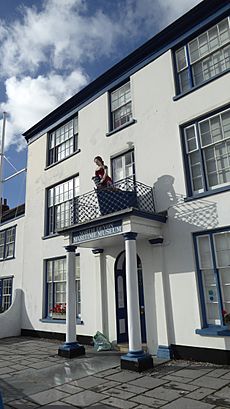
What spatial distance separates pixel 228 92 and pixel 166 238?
165 inches

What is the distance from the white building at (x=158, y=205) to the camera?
8094 mm

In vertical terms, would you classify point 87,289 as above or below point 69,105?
below

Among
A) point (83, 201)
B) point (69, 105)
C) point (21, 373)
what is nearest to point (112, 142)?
point (83, 201)

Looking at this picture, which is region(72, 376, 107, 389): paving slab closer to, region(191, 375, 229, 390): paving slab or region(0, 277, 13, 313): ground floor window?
region(191, 375, 229, 390): paving slab

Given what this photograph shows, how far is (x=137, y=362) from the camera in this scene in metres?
7.24

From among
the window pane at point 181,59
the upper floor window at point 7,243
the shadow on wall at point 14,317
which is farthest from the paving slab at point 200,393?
the upper floor window at point 7,243

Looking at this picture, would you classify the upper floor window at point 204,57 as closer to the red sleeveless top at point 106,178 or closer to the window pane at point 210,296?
the red sleeveless top at point 106,178

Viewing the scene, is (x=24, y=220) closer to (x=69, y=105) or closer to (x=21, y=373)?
(x=69, y=105)

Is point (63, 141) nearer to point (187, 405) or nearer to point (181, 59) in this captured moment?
point (181, 59)

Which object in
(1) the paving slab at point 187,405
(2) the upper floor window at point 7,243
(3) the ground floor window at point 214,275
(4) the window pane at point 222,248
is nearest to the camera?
(1) the paving slab at point 187,405

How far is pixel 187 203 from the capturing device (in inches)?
344

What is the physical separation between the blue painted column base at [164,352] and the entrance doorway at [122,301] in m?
1.08

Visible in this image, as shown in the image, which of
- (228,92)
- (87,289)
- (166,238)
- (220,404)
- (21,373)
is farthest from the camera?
(87,289)

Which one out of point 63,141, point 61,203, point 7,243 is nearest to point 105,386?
point 61,203
